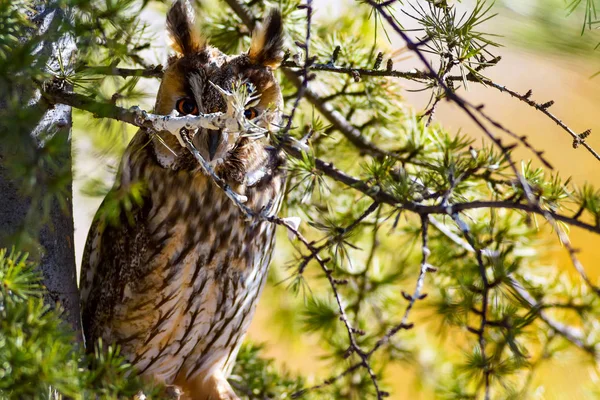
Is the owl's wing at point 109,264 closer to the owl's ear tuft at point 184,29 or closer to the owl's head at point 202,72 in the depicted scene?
the owl's head at point 202,72

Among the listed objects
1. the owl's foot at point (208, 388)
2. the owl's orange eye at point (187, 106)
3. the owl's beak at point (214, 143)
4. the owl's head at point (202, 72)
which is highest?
the owl's head at point (202, 72)

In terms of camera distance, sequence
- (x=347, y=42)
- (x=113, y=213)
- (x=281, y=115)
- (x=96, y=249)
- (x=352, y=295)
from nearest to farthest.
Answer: (x=113, y=213) → (x=281, y=115) → (x=96, y=249) → (x=347, y=42) → (x=352, y=295)

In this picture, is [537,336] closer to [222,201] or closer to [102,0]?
[222,201]

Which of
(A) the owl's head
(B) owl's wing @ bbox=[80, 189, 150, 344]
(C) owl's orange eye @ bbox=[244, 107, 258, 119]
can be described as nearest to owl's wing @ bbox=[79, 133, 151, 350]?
(B) owl's wing @ bbox=[80, 189, 150, 344]

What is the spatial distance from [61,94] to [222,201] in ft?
1.50

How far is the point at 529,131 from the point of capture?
153 inches

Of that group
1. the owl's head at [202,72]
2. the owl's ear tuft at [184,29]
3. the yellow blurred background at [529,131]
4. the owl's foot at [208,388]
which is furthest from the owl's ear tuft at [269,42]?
the owl's foot at [208,388]

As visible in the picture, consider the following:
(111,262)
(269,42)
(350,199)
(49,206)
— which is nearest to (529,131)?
(350,199)

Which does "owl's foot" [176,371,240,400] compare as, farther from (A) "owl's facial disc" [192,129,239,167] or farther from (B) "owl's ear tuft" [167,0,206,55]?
(B) "owl's ear tuft" [167,0,206,55]

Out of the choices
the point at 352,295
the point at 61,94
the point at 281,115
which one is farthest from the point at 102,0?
the point at 352,295

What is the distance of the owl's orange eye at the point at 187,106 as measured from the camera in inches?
50.1

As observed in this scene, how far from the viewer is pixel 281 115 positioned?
132 centimetres

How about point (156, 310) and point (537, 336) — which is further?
point (537, 336)

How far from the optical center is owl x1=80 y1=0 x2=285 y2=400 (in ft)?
4.32
